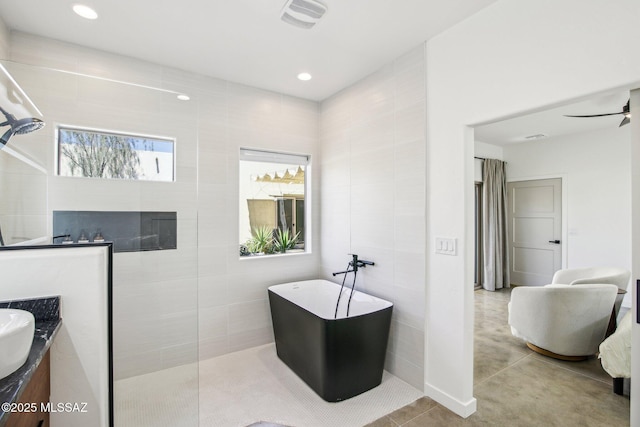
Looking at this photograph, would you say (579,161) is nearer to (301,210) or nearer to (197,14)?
(301,210)

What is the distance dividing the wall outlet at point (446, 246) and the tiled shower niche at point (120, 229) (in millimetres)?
1759

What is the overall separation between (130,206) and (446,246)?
79.1 inches

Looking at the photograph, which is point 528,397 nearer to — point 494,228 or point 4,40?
point 494,228

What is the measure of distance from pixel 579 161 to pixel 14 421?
6487 mm

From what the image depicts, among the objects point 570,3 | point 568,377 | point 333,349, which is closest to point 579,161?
point 568,377

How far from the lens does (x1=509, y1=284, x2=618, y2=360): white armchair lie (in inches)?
107

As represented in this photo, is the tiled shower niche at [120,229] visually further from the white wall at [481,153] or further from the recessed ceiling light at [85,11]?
the white wall at [481,153]

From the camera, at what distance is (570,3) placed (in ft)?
5.16

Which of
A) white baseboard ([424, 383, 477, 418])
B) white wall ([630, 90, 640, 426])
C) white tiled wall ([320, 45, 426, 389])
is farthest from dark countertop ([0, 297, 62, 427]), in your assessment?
white wall ([630, 90, 640, 426])

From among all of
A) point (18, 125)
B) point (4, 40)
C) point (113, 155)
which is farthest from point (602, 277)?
point (4, 40)

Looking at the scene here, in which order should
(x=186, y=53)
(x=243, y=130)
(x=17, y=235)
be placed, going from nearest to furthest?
(x=17, y=235) < (x=186, y=53) < (x=243, y=130)

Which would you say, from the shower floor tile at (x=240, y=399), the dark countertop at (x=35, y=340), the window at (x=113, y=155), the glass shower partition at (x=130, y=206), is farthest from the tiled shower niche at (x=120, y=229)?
the shower floor tile at (x=240, y=399)

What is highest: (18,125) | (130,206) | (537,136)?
(537,136)

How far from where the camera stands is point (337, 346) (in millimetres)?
2158
